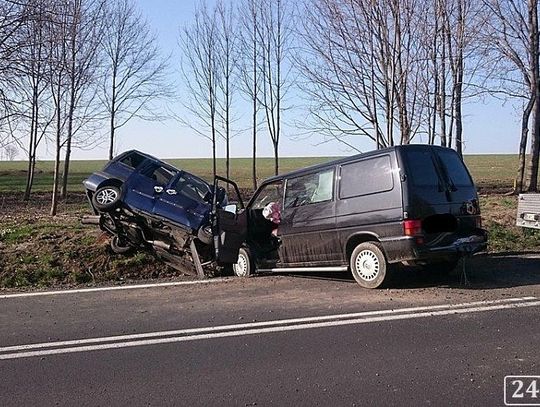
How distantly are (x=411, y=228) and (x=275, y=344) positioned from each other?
3.02m

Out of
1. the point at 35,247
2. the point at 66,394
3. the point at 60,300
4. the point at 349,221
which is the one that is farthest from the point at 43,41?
the point at 66,394

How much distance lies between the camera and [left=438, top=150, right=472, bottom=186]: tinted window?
8.71 metres

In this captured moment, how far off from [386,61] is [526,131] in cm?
1193

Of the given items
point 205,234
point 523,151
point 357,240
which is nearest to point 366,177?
point 357,240

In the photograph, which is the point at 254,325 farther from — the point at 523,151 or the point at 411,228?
the point at 523,151

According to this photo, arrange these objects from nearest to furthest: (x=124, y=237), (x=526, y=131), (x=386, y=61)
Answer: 1. (x=124, y=237)
2. (x=386, y=61)
3. (x=526, y=131)

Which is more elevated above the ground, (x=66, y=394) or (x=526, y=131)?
(x=526, y=131)

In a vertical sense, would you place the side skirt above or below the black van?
below

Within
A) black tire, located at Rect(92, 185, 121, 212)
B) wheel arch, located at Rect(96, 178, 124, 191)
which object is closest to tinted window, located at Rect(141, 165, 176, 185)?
wheel arch, located at Rect(96, 178, 124, 191)

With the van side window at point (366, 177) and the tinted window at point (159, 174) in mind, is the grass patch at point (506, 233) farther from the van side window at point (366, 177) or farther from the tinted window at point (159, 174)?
the tinted window at point (159, 174)

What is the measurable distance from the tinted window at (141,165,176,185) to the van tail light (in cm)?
495

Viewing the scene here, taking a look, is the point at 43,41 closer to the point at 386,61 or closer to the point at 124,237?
the point at 124,237

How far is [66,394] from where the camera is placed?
4699 millimetres

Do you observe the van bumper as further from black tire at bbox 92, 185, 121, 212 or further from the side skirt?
black tire at bbox 92, 185, 121, 212
